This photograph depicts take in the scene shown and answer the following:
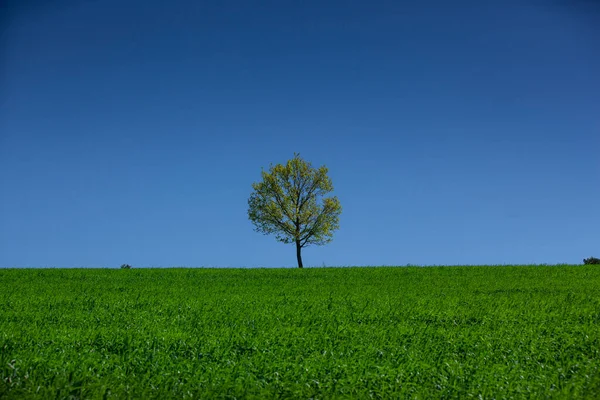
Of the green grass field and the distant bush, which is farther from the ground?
the distant bush

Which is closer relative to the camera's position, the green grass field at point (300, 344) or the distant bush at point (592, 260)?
the green grass field at point (300, 344)

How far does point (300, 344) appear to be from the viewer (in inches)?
400

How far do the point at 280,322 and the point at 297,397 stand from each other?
4.72m

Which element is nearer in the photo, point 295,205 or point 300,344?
point 300,344

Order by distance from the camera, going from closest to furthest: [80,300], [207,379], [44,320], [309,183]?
1. [207,379]
2. [44,320]
3. [80,300]
4. [309,183]

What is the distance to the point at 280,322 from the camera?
1234 cm

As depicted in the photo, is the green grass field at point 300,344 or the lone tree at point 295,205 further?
the lone tree at point 295,205

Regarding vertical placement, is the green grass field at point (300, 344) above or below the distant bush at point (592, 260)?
below

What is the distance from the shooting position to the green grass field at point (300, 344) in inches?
316

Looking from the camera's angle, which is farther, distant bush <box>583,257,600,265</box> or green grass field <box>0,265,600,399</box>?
distant bush <box>583,257,600,265</box>

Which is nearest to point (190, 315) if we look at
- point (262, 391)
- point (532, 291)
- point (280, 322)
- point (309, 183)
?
point (280, 322)

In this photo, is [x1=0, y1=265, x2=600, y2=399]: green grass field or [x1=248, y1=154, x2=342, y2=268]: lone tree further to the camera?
[x1=248, y1=154, x2=342, y2=268]: lone tree

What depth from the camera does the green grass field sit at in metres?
8.04

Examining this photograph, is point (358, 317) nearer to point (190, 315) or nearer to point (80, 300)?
point (190, 315)
